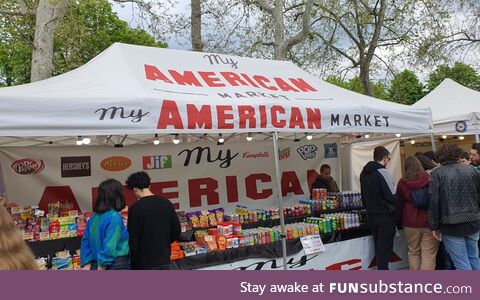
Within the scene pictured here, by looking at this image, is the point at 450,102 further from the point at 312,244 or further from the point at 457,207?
the point at 312,244

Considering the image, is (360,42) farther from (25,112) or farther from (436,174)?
(25,112)

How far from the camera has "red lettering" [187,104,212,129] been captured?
385 cm

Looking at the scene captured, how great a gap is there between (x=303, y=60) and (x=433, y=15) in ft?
15.3

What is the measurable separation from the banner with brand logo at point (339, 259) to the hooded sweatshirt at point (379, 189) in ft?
2.36

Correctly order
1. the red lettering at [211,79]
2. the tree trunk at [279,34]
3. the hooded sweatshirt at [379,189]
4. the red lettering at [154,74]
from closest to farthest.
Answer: the red lettering at [154,74], the red lettering at [211,79], the hooded sweatshirt at [379,189], the tree trunk at [279,34]

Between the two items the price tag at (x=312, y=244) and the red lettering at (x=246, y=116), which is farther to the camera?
the price tag at (x=312, y=244)

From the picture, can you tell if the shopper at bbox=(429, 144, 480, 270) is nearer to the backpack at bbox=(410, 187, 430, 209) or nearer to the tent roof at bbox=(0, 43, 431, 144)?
the backpack at bbox=(410, 187, 430, 209)

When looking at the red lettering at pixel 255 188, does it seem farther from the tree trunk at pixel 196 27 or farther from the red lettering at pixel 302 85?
the tree trunk at pixel 196 27

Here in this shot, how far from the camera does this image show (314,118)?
15.0 feet

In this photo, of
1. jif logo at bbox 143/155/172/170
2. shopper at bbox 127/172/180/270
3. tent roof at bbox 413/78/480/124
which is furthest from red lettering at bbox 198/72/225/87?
tent roof at bbox 413/78/480/124

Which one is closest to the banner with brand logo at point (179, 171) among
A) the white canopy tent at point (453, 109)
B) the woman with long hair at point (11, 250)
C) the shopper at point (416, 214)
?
the white canopy tent at point (453, 109)

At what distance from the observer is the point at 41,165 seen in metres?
5.47

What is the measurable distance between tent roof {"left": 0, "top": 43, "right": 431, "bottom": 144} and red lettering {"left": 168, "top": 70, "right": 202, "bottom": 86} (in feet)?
0.05

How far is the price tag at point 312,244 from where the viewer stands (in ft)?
16.5
